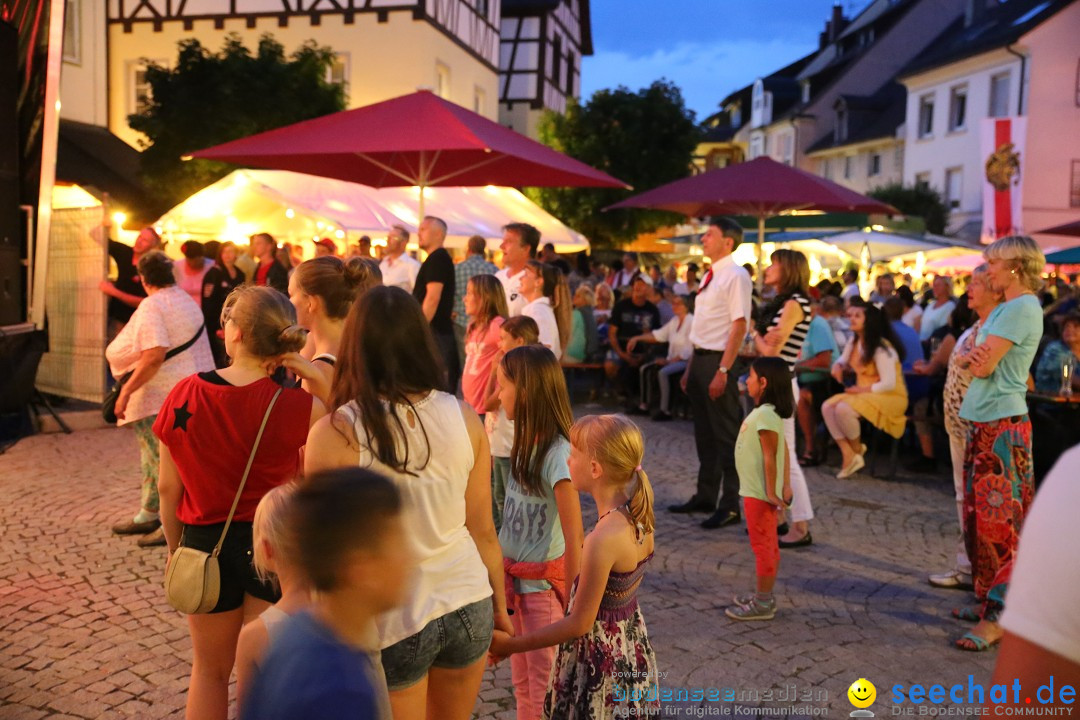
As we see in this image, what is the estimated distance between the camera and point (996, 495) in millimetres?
4695

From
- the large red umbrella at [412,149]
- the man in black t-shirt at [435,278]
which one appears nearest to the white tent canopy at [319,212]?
the large red umbrella at [412,149]

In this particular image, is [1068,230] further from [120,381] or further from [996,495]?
[120,381]

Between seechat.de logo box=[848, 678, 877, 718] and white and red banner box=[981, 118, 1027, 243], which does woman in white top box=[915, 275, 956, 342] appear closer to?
seechat.de logo box=[848, 678, 877, 718]

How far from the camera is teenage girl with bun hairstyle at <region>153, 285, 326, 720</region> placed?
117 inches

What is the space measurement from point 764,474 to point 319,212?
9409 millimetres

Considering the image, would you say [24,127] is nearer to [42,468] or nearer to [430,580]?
[42,468]

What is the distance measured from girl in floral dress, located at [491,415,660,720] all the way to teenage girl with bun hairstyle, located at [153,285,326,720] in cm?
87

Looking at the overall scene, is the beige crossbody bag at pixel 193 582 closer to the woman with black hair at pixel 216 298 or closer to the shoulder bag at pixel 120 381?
the shoulder bag at pixel 120 381

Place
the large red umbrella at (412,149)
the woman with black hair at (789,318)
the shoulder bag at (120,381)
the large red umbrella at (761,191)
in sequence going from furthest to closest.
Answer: the large red umbrella at (761,191)
the large red umbrella at (412,149)
the woman with black hair at (789,318)
the shoulder bag at (120,381)

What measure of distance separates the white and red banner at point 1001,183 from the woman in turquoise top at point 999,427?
24.7 m

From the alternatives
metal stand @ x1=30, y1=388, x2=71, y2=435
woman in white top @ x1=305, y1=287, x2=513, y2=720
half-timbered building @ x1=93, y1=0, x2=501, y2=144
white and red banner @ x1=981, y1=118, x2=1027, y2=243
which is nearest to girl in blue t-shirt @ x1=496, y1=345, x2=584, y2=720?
woman in white top @ x1=305, y1=287, x2=513, y2=720

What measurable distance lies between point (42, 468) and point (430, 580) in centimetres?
668

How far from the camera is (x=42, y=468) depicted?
7898mm

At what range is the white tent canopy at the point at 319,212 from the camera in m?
13.5
